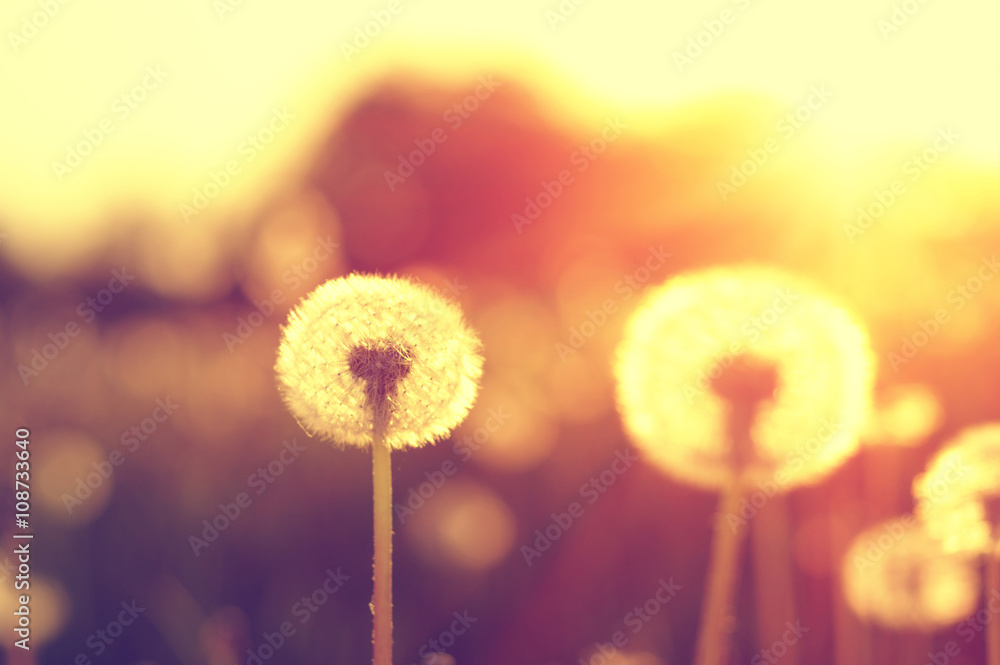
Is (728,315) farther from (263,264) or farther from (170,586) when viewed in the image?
(263,264)

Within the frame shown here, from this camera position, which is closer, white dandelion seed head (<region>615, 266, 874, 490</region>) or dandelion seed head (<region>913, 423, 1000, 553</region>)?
white dandelion seed head (<region>615, 266, 874, 490</region>)

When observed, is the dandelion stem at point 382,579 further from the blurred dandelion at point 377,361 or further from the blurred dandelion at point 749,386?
the blurred dandelion at point 749,386

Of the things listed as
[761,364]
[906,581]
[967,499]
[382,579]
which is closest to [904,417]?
[906,581]

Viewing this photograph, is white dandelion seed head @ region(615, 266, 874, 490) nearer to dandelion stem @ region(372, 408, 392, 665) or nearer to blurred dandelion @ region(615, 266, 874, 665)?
blurred dandelion @ region(615, 266, 874, 665)

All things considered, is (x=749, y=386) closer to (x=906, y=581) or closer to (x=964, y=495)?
(x=964, y=495)

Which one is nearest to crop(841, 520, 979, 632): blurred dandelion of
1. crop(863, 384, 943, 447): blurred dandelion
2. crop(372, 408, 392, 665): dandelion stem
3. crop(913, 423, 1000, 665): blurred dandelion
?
crop(863, 384, 943, 447): blurred dandelion

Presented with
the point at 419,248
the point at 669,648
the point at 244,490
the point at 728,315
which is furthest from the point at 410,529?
the point at 728,315

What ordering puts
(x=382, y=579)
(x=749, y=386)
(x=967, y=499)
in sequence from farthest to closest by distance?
(x=967, y=499) < (x=749, y=386) < (x=382, y=579)

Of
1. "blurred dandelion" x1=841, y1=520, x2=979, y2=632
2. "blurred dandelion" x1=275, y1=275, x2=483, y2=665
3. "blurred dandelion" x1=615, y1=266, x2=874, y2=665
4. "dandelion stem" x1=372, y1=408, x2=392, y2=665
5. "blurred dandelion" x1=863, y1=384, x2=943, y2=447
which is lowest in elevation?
"dandelion stem" x1=372, y1=408, x2=392, y2=665
